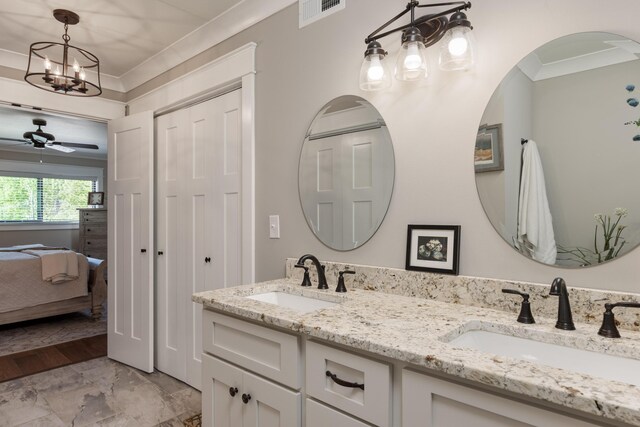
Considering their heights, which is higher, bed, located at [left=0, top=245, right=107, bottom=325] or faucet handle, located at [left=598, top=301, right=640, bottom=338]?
faucet handle, located at [left=598, top=301, right=640, bottom=338]

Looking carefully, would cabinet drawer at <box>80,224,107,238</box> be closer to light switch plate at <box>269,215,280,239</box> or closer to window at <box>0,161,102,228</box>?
window at <box>0,161,102,228</box>

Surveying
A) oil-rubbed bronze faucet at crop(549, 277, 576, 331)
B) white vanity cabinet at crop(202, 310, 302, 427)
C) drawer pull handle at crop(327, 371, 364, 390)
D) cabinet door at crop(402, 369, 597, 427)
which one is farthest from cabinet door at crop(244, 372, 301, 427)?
oil-rubbed bronze faucet at crop(549, 277, 576, 331)

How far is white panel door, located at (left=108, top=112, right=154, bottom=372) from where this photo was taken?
9.62 ft

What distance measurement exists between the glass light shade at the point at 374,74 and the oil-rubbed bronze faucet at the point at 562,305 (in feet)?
3.26

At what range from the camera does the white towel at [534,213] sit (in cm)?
123

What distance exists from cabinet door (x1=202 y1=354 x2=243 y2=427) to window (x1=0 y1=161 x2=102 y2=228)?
7039 millimetres

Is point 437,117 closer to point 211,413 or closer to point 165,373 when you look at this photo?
point 211,413

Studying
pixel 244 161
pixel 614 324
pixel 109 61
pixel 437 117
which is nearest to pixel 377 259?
pixel 437 117

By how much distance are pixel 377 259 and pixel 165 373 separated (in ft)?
7.13

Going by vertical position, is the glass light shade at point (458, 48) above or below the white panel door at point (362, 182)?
above

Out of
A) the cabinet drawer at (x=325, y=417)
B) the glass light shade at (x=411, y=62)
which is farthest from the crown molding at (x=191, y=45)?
the cabinet drawer at (x=325, y=417)

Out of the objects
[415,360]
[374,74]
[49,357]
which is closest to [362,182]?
[374,74]

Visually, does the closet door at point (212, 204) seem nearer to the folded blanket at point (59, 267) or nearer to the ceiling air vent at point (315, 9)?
the ceiling air vent at point (315, 9)

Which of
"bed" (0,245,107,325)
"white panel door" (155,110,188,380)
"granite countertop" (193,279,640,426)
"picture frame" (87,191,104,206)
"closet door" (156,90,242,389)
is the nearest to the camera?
"granite countertop" (193,279,640,426)
